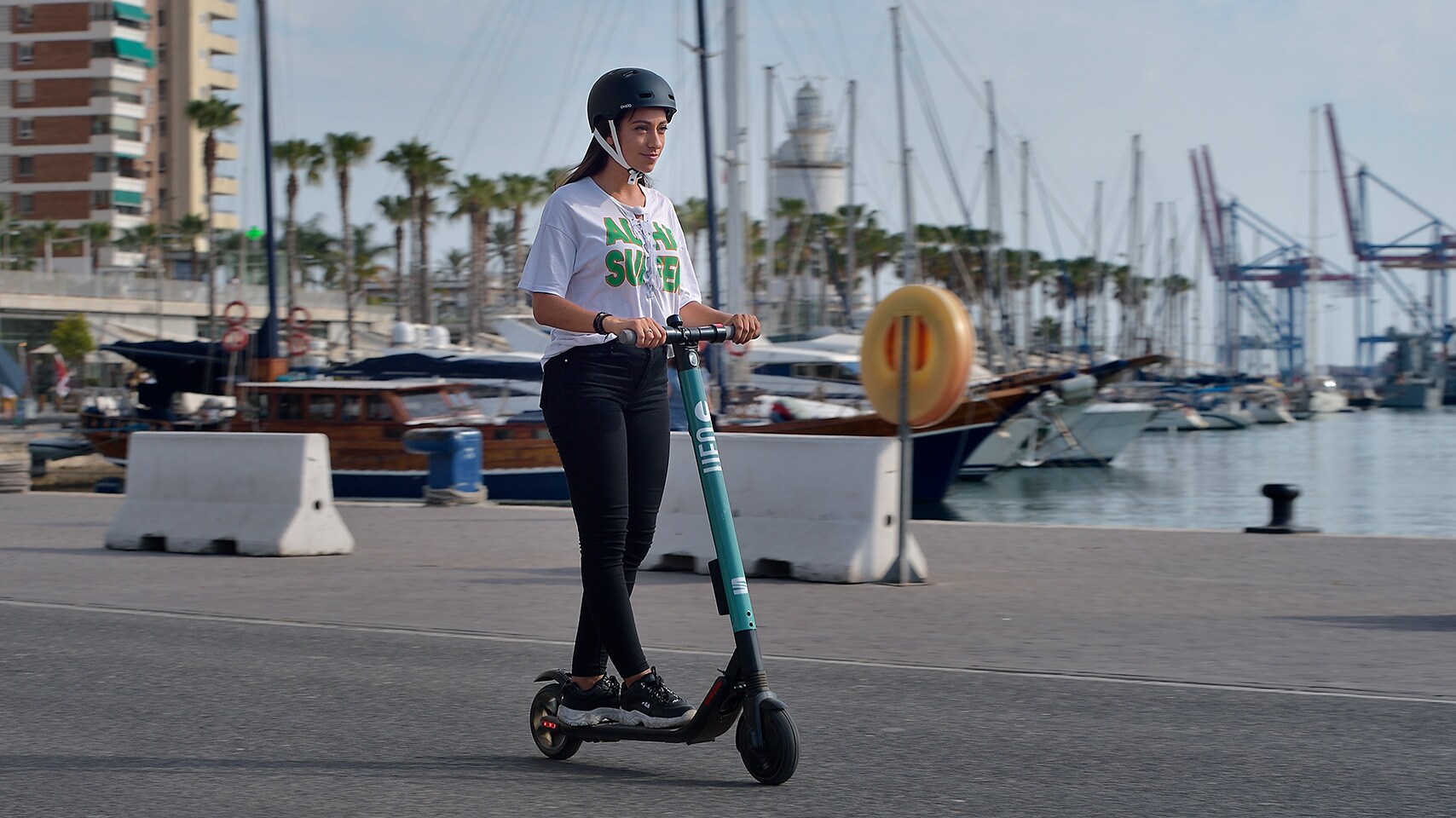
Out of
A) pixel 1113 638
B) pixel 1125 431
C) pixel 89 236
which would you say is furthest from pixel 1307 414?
pixel 1113 638

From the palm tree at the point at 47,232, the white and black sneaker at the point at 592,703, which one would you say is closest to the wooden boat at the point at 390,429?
the white and black sneaker at the point at 592,703

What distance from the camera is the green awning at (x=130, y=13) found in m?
96.4

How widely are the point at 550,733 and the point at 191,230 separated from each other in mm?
93629

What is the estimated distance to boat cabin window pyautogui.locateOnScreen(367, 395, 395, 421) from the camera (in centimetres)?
2639

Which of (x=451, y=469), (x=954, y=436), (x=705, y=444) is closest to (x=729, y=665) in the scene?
(x=705, y=444)

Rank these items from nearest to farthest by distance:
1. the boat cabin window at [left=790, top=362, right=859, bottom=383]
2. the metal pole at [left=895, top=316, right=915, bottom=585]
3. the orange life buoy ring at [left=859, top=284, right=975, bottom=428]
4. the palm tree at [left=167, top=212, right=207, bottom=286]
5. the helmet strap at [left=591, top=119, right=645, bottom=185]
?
the helmet strap at [left=591, top=119, right=645, bottom=185] → the metal pole at [left=895, top=316, right=915, bottom=585] → the orange life buoy ring at [left=859, top=284, right=975, bottom=428] → the boat cabin window at [left=790, top=362, right=859, bottom=383] → the palm tree at [left=167, top=212, right=207, bottom=286]

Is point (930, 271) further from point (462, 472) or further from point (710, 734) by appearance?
point (710, 734)

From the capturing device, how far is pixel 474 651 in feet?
22.3

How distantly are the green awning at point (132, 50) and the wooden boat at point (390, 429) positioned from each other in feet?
256

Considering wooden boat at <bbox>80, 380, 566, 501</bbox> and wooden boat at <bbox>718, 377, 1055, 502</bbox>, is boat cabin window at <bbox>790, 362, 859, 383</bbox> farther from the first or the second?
wooden boat at <bbox>80, 380, 566, 501</bbox>

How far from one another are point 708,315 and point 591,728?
1254 millimetres

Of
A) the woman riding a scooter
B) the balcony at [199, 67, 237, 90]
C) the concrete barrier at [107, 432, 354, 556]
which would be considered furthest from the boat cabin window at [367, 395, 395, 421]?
the balcony at [199, 67, 237, 90]

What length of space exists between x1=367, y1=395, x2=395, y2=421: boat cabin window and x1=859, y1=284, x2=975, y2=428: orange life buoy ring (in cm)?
1759

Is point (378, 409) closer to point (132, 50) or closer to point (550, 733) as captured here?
point (550, 733)
